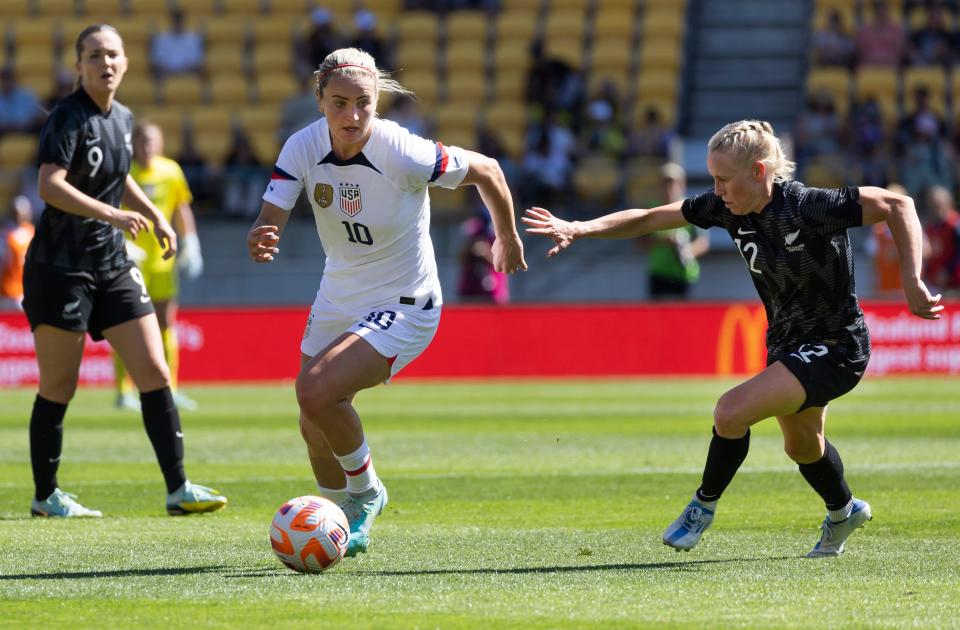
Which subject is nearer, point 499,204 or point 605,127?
point 499,204

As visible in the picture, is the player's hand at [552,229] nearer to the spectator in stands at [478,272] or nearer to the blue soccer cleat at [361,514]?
the blue soccer cleat at [361,514]

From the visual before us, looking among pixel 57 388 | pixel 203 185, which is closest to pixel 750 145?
pixel 57 388

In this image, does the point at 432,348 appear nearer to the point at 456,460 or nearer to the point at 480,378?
the point at 480,378

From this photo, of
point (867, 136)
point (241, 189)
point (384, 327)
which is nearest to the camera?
point (384, 327)

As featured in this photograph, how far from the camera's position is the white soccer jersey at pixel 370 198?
661cm

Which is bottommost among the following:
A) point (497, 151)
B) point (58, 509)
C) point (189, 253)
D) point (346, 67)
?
point (497, 151)

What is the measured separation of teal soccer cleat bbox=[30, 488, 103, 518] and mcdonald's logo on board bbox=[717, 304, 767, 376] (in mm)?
11843

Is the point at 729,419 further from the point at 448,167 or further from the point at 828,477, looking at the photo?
the point at 448,167

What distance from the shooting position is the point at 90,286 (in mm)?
7848

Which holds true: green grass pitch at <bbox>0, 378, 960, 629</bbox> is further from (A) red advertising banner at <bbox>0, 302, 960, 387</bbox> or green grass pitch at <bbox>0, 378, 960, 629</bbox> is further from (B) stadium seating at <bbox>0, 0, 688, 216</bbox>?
(B) stadium seating at <bbox>0, 0, 688, 216</bbox>

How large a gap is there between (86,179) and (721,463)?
3.31 meters

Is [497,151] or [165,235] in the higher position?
[165,235]

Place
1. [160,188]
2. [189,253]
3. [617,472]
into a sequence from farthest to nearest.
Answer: [189,253] → [160,188] → [617,472]

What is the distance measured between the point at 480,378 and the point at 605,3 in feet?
32.1
